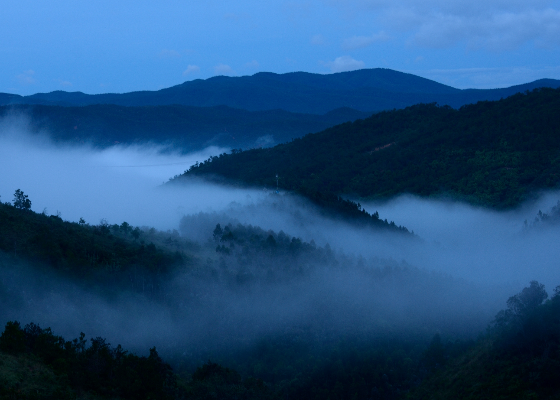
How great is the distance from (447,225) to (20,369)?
52.1 metres

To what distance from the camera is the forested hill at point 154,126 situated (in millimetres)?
144750

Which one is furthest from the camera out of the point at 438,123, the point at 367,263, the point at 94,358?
the point at 438,123

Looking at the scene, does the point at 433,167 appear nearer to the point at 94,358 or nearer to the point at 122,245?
the point at 122,245

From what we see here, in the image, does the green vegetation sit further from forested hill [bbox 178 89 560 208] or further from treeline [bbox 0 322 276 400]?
forested hill [bbox 178 89 560 208]

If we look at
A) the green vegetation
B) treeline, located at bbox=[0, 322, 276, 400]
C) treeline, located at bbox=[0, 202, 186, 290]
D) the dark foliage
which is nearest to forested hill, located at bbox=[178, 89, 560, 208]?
treeline, located at bbox=[0, 202, 186, 290]

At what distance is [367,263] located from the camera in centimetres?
3941

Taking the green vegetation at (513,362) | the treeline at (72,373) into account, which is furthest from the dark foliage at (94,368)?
the green vegetation at (513,362)

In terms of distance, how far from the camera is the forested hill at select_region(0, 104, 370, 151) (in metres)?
Answer: 145

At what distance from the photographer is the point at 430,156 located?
7412 cm

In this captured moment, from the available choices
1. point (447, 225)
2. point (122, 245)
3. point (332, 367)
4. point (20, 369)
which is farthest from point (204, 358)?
point (447, 225)

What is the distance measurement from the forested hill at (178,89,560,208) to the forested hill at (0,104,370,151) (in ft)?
210

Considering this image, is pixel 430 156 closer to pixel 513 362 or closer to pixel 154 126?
pixel 513 362

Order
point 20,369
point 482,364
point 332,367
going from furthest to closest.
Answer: point 332,367, point 482,364, point 20,369

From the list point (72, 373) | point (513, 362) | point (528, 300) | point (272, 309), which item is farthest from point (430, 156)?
point (72, 373)
